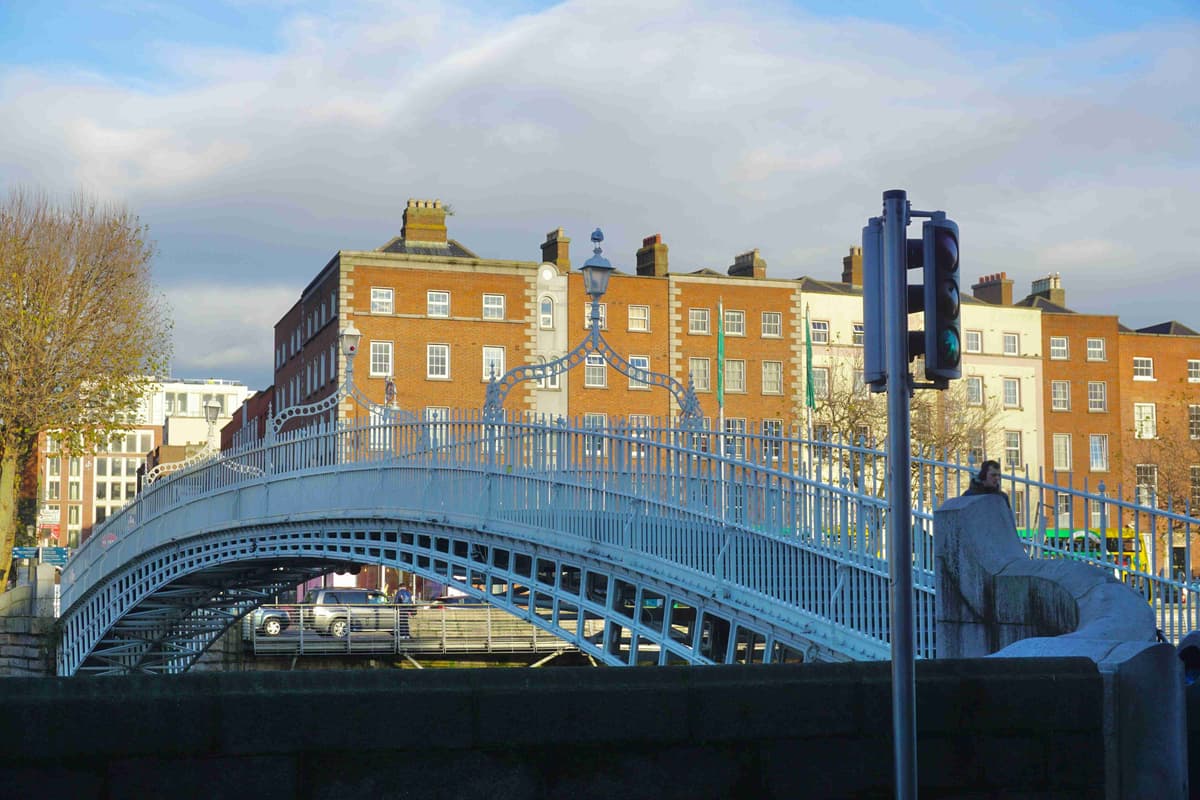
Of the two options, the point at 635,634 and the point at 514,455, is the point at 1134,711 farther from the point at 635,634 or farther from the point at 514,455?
the point at 514,455

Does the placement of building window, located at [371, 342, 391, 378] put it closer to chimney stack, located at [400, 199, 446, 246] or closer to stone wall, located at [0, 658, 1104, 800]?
chimney stack, located at [400, 199, 446, 246]

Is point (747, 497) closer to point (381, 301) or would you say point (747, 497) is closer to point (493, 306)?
point (381, 301)

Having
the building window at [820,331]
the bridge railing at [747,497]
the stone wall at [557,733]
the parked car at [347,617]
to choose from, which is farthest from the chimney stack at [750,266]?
the stone wall at [557,733]

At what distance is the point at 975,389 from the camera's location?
6128 centimetres

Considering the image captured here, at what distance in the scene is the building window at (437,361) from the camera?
5412 cm

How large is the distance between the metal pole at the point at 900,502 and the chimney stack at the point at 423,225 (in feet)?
170

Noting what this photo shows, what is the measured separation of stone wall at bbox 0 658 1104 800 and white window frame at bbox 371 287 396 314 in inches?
1913

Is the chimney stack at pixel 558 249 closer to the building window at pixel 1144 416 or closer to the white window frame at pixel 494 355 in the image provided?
the white window frame at pixel 494 355

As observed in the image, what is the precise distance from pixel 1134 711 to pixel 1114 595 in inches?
46.2

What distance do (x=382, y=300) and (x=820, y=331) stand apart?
55.9ft

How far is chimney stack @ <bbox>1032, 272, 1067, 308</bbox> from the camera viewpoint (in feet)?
220

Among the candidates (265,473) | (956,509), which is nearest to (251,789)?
(956,509)

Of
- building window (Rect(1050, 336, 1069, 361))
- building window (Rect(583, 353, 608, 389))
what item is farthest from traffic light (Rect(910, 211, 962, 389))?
building window (Rect(1050, 336, 1069, 361))

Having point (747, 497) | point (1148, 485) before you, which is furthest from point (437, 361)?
point (1148, 485)
